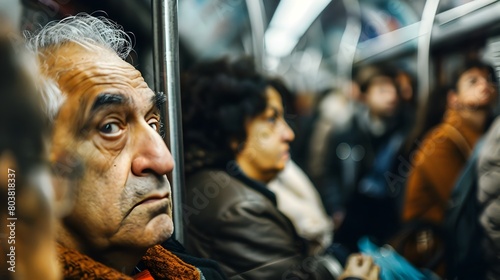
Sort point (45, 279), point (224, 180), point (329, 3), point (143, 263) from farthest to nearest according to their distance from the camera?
point (329, 3) < point (224, 180) < point (143, 263) < point (45, 279)

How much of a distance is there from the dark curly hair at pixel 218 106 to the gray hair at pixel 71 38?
37 cm

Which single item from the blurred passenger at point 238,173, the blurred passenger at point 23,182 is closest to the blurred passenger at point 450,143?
the blurred passenger at point 238,173

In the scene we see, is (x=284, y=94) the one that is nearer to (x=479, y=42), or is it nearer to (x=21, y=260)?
(x=479, y=42)

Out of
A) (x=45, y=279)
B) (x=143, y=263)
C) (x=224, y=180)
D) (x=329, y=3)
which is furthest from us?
(x=329, y=3)

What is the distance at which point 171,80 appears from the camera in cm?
271

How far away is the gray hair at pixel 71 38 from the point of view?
7.37 ft

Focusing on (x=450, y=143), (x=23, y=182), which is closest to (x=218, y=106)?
(x=23, y=182)

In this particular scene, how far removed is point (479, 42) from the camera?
10.5 ft

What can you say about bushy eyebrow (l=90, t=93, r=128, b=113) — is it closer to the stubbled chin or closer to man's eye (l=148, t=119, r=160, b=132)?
man's eye (l=148, t=119, r=160, b=132)

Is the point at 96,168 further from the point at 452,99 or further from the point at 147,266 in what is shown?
the point at 452,99

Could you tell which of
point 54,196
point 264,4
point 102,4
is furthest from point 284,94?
point 54,196

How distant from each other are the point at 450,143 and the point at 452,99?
0.21 m

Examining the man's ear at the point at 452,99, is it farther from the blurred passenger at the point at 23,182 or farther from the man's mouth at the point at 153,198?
the blurred passenger at the point at 23,182

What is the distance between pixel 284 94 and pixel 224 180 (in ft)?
1.53
